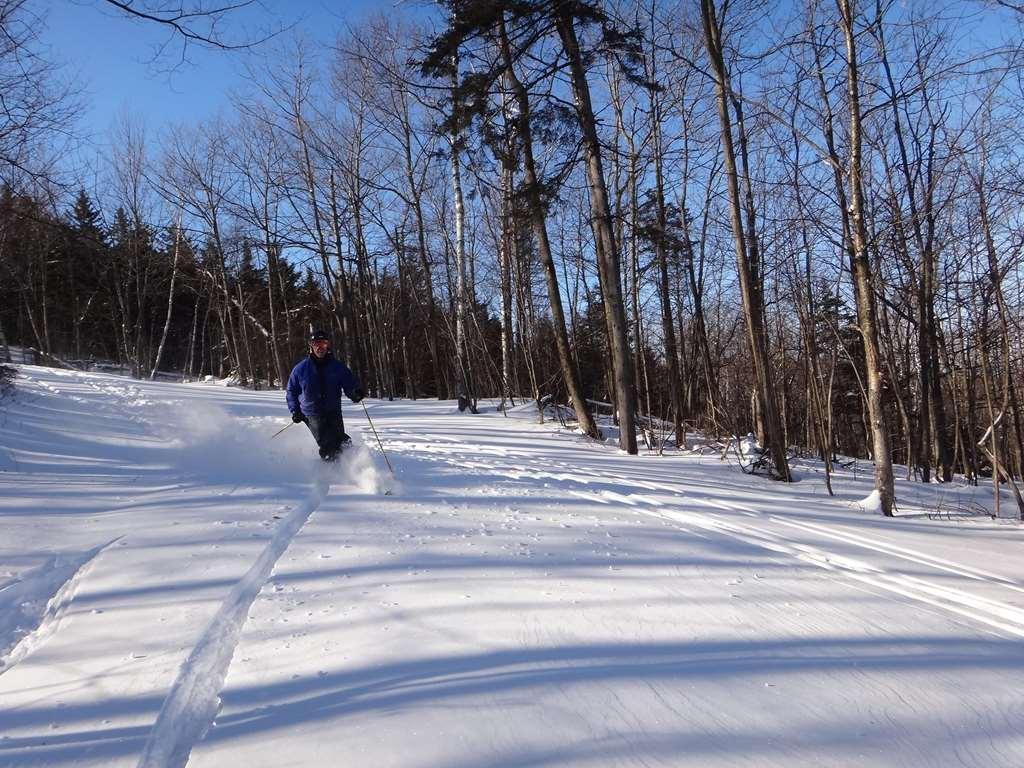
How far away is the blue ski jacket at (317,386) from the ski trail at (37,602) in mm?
3678

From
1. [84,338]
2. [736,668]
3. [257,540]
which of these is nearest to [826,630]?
[736,668]

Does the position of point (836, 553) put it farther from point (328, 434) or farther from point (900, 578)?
point (328, 434)

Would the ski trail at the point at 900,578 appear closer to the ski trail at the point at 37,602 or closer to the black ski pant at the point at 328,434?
the black ski pant at the point at 328,434

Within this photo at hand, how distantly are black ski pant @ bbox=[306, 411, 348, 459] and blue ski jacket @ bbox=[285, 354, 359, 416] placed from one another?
0.08m

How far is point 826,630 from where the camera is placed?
304 cm

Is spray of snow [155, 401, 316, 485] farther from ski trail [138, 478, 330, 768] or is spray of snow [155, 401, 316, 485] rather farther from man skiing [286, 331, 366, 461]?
ski trail [138, 478, 330, 768]

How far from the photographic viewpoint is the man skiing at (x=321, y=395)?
7.46 metres

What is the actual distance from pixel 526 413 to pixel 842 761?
46.5 ft

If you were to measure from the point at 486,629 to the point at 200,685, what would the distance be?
129 centimetres

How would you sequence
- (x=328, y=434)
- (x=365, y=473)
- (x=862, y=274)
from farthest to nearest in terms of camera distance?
(x=328, y=434), (x=862, y=274), (x=365, y=473)

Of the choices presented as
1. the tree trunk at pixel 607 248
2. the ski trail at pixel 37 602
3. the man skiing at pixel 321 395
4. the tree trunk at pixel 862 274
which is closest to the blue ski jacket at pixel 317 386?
the man skiing at pixel 321 395

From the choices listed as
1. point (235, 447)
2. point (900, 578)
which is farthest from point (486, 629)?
point (235, 447)

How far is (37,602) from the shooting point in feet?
10.5

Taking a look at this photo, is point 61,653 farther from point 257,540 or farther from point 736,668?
point 736,668
